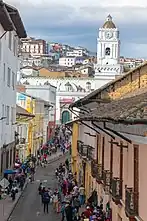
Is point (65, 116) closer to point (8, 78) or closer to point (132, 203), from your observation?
point (8, 78)

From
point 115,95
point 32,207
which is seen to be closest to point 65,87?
point 32,207

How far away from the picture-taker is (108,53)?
122000 mm

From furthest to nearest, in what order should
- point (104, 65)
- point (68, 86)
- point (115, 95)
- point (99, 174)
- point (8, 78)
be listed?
point (68, 86), point (104, 65), point (8, 78), point (115, 95), point (99, 174)

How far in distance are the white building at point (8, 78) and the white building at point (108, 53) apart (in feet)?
260

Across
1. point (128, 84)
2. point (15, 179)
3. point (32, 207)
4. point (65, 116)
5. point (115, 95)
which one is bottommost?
point (32, 207)

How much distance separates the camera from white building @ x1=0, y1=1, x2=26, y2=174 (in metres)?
31.3

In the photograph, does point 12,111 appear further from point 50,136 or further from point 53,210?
point 50,136

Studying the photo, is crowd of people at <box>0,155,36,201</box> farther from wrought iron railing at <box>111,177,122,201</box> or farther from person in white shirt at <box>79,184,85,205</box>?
wrought iron railing at <box>111,177,122,201</box>

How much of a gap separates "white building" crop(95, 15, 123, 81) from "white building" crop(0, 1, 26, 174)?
79132 millimetres

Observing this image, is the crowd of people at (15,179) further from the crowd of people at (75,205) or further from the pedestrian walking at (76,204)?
the pedestrian walking at (76,204)

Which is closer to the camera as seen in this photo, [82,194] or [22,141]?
[82,194]

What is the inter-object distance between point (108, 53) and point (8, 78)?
87.3m

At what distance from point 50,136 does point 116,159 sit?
237ft

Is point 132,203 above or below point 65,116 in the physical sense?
below
